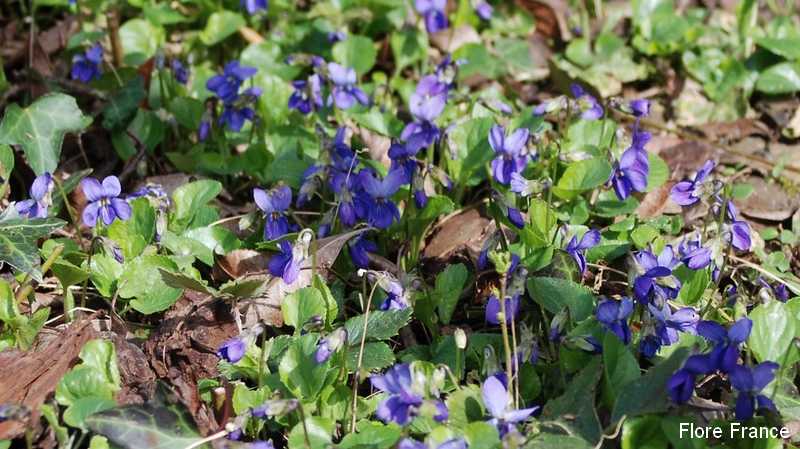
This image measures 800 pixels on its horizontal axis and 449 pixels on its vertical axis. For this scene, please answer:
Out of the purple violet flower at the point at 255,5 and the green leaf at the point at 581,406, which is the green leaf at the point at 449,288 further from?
the purple violet flower at the point at 255,5

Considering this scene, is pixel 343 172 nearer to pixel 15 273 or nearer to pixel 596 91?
pixel 15 273

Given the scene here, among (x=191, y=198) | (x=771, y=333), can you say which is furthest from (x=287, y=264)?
(x=771, y=333)

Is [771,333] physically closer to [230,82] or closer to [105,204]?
[105,204]

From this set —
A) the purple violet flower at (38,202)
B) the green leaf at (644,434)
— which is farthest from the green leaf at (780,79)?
the purple violet flower at (38,202)

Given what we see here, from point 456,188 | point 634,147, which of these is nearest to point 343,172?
point 456,188

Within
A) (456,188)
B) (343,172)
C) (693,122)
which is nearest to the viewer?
(343,172)
